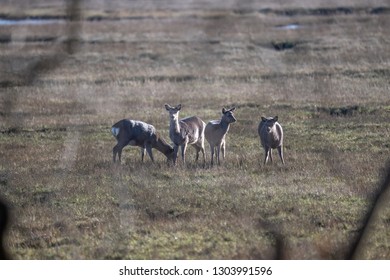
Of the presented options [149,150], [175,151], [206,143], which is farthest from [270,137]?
[206,143]

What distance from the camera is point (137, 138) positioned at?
1773 cm

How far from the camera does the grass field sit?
38.8 feet

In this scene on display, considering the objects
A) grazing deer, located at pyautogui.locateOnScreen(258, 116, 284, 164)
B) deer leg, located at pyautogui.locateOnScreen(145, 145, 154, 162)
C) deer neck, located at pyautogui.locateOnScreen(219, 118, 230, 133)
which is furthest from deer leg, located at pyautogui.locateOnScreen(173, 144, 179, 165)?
grazing deer, located at pyautogui.locateOnScreen(258, 116, 284, 164)

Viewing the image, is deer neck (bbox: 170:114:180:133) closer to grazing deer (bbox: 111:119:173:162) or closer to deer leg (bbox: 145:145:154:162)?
grazing deer (bbox: 111:119:173:162)

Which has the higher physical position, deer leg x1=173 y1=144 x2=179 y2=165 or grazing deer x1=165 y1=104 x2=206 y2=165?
grazing deer x1=165 y1=104 x2=206 y2=165

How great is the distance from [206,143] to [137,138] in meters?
2.92

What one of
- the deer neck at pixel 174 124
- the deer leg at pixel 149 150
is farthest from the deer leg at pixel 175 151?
the deer leg at pixel 149 150

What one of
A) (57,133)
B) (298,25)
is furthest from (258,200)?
(298,25)

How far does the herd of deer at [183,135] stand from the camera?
17328 millimetres

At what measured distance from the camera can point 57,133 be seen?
70.0ft

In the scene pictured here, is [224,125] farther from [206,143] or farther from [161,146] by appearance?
[206,143]

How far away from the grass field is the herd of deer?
0.34m

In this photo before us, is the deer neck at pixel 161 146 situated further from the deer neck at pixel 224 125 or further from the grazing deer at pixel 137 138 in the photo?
the deer neck at pixel 224 125

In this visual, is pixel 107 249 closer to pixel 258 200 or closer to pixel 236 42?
pixel 258 200
